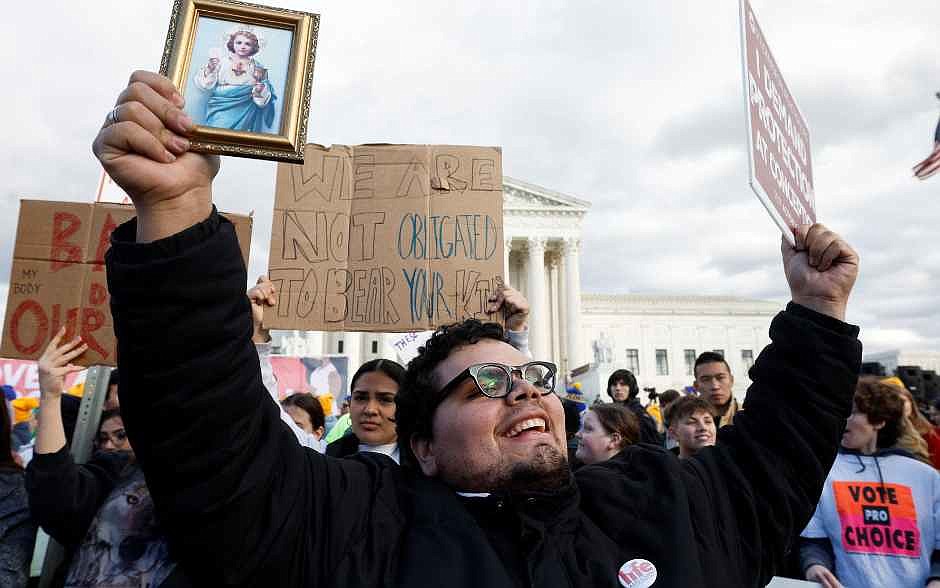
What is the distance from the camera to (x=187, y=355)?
1129mm

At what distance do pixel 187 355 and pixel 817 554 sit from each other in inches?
127

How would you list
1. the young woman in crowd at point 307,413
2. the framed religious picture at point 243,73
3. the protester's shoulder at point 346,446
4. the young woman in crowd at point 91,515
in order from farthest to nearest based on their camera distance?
the young woman in crowd at point 307,413 → the protester's shoulder at point 346,446 → the young woman in crowd at point 91,515 → the framed religious picture at point 243,73

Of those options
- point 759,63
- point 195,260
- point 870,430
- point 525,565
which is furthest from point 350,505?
point 870,430

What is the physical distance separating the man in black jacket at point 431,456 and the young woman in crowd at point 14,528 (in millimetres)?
1856

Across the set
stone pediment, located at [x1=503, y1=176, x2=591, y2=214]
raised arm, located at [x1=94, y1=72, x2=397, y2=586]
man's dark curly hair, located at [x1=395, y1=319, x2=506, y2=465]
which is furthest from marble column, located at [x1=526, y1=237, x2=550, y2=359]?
raised arm, located at [x1=94, y1=72, x2=397, y2=586]

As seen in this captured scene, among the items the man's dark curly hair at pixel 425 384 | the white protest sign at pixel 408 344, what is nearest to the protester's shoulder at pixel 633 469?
the man's dark curly hair at pixel 425 384

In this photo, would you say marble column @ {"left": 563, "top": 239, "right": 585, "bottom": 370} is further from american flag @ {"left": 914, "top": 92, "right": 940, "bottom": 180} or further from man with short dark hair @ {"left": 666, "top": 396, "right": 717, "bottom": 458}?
man with short dark hair @ {"left": 666, "top": 396, "right": 717, "bottom": 458}

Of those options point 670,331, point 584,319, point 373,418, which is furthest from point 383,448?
point 670,331

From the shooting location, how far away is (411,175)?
344 cm

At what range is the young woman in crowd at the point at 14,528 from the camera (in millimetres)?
2498

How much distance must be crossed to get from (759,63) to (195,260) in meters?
1.96

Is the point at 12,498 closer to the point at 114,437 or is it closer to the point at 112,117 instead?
the point at 114,437

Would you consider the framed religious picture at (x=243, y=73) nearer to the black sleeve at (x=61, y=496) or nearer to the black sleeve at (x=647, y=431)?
the black sleeve at (x=61, y=496)

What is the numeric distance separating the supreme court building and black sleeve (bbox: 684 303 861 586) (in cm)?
4272
